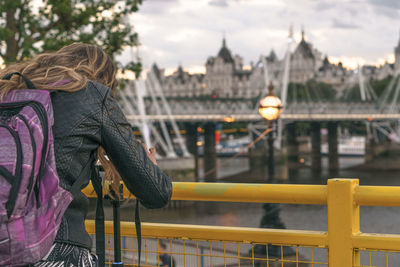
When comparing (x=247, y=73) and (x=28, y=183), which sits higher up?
(x=247, y=73)

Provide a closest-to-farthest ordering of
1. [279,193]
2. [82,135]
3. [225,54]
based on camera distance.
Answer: [82,135]
[279,193]
[225,54]

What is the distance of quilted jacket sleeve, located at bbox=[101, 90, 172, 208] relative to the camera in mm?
1812

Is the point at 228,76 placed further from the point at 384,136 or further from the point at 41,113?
the point at 41,113

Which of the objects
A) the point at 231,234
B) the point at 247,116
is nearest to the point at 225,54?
the point at 247,116

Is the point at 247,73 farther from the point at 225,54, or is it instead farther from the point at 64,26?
the point at 64,26

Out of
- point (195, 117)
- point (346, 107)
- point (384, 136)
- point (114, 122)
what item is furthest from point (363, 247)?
point (384, 136)

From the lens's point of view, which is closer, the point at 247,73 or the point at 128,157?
the point at 128,157

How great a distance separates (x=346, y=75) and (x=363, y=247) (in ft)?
466

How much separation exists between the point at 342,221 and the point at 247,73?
14189 centimetres

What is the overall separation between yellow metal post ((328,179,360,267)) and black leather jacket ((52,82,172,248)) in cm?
105

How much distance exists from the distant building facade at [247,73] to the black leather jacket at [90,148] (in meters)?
126

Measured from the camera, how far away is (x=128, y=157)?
1825mm

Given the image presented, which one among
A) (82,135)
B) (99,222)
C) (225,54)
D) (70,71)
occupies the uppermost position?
(225,54)

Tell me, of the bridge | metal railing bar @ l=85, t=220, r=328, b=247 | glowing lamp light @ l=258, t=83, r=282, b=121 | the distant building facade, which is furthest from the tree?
the distant building facade
